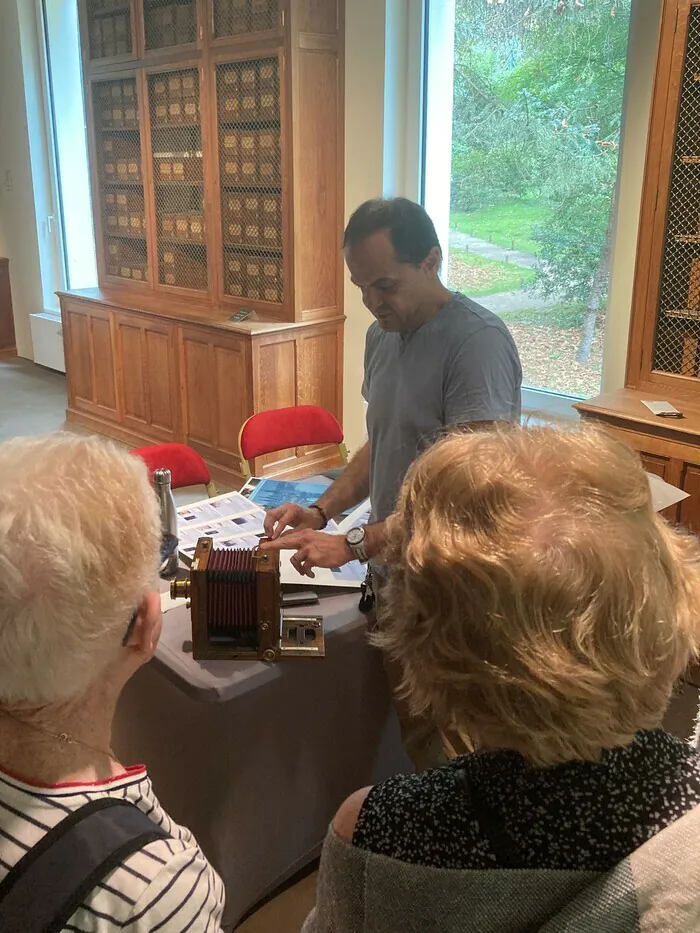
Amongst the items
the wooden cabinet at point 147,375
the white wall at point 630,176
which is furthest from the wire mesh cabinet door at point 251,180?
the white wall at point 630,176

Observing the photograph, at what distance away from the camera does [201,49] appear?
4.36 meters

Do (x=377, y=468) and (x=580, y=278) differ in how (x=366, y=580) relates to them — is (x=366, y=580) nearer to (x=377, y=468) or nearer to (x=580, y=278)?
(x=377, y=468)

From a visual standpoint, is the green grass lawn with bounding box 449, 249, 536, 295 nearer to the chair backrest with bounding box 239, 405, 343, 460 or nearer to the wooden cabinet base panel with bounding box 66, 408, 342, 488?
the wooden cabinet base panel with bounding box 66, 408, 342, 488

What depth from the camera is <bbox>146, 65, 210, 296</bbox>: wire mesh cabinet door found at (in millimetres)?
4602

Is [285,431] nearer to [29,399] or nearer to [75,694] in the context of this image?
[75,694]

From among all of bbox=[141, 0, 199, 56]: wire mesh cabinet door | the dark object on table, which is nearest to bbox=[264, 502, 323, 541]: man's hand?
the dark object on table

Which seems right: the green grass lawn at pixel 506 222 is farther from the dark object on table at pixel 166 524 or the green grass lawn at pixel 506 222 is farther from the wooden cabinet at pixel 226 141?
the dark object on table at pixel 166 524

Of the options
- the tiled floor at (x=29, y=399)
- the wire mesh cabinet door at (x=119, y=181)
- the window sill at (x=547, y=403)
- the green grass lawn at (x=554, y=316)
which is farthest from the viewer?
the tiled floor at (x=29, y=399)

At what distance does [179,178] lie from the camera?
482cm

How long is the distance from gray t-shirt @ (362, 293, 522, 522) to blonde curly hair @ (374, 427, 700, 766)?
0.92 meters

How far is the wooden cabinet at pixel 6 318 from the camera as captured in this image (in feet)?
24.0

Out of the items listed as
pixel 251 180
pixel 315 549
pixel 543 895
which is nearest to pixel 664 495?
pixel 315 549

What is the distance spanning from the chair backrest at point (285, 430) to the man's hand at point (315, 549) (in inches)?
40.6

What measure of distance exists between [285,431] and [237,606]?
A: 137 cm
